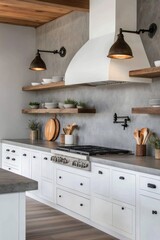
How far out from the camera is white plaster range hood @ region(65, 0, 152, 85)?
4.46 metres

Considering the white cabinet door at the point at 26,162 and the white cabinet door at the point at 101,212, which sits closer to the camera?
the white cabinet door at the point at 101,212

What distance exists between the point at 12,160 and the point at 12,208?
4167 mm

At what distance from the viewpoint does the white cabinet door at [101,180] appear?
4207 millimetres

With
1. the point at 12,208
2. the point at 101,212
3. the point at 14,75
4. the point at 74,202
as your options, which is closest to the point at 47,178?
the point at 74,202

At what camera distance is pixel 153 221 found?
353 centimetres

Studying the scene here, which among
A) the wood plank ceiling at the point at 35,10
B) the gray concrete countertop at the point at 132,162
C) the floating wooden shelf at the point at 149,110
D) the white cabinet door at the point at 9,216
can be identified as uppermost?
the wood plank ceiling at the point at 35,10

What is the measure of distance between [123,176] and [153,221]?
582 mm

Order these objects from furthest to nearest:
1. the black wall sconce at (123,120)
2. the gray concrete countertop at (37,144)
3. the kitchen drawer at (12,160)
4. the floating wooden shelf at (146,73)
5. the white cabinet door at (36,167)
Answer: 1. the kitchen drawer at (12,160)
2. the white cabinet door at (36,167)
3. the gray concrete countertop at (37,144)
4. the black wall sconce at (123,120)
5. the floating wooden shelf at (146,73)

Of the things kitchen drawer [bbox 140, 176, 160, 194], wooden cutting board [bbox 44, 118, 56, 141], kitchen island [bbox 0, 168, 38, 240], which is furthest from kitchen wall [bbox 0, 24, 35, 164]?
kitchen island [bbox 0, 168, 38, 240]

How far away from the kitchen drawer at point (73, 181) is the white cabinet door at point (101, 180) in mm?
155

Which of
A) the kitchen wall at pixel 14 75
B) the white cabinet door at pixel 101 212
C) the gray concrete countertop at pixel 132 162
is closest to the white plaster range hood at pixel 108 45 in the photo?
the gray concrete countertop at pixel 132 162

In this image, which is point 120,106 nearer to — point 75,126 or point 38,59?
point 75,126

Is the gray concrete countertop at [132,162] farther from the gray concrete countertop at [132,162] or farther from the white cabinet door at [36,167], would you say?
the white cabinet door at [36,167]

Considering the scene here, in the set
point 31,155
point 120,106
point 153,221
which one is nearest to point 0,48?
point 31,155
